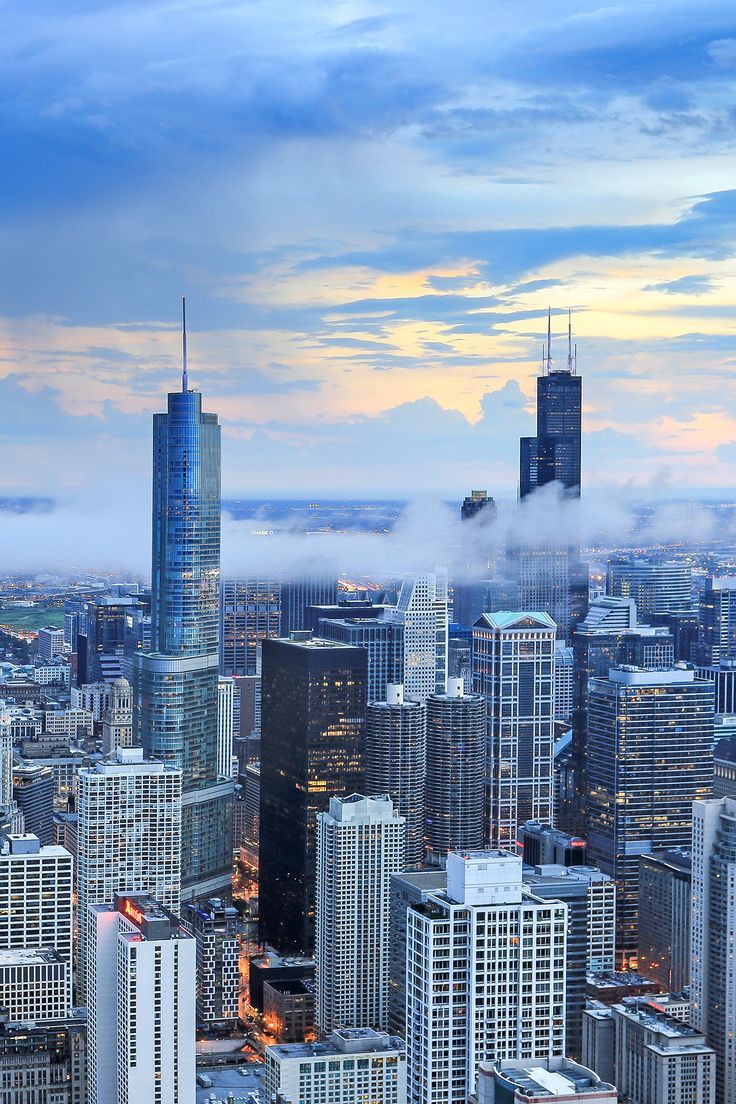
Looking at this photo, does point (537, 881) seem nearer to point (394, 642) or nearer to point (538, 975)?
point (538, 975)

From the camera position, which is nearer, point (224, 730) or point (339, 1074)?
point (339, 1074)

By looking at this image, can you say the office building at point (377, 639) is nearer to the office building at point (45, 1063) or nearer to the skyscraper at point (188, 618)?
the skyscraper at point (188, 618)

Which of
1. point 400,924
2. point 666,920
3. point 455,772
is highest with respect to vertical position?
point 455,772

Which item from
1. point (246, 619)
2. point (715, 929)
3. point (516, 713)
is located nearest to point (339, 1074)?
point (715, 929)

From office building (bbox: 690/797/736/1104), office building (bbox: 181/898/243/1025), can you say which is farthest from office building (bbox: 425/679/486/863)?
office building (bbox: 690/797/736/1104)

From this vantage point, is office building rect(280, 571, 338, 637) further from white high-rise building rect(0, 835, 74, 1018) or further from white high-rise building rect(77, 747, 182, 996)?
white high-rise building rect(0, 835, 74, 1018)

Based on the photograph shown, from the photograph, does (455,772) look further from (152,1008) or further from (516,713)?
(152,1008)

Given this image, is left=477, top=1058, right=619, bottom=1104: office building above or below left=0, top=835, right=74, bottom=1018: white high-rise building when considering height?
above

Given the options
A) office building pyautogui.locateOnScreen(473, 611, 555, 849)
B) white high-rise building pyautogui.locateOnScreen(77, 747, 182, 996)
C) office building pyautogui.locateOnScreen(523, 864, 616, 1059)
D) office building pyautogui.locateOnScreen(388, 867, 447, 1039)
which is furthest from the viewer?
office building pyautogui.locateOnScreen(473, 611, 555, 849)
